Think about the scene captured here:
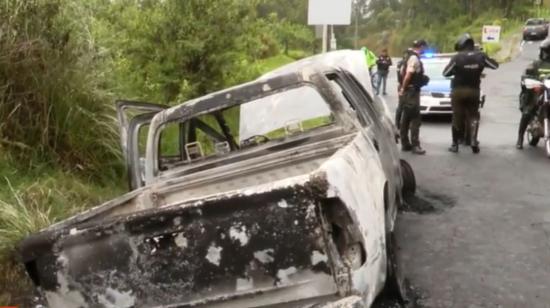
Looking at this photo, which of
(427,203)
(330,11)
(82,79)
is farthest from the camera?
(330,11)

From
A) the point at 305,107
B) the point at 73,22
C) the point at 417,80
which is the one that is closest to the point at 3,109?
the point at 73,22

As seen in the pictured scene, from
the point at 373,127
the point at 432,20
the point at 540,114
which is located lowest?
the point at 540,114

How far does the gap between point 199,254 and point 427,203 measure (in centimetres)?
445

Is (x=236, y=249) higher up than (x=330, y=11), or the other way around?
(x=330, y=11)

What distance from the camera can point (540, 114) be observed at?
9.59 m

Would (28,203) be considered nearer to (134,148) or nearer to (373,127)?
(134,148)

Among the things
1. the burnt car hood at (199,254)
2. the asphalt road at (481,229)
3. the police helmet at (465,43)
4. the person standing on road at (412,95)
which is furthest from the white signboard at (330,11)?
→ the burnt car hood at (199,254)

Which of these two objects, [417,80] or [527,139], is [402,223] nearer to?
[417,80]

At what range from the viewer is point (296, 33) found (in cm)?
3697

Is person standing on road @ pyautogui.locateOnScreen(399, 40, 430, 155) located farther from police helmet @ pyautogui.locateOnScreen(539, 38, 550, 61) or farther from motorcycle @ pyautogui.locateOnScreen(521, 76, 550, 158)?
police helmet @ pyautogui.locateOnScreen(539, 38, 550, 61)

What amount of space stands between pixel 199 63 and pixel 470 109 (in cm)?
415

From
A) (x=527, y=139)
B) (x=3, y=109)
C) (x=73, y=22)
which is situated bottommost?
(x=527, y=139)

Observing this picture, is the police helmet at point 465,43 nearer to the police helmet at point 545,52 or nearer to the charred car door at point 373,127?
the police helmet at point 545,52

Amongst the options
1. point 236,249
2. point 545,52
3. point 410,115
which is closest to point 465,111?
point 410,115
